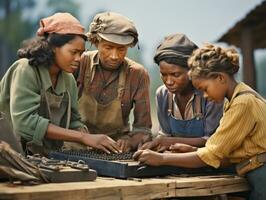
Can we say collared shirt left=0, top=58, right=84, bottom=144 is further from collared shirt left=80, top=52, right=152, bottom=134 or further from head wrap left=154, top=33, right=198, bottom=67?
head wrap left=154, top=33, right=198, bottom=67

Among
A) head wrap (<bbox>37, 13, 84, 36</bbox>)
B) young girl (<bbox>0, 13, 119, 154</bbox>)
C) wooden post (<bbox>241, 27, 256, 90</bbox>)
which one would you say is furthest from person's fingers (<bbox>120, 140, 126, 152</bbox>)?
wooden post (<bbox>241, 27, 256, 90</bbox>)

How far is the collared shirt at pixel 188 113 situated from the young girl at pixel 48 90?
672mm

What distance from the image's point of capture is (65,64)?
5621 millimetres

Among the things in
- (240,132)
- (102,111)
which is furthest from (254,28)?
(240,132)

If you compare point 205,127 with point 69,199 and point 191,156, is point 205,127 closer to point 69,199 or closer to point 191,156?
point 191,156

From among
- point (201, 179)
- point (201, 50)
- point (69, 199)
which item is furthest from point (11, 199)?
point (201, 50)

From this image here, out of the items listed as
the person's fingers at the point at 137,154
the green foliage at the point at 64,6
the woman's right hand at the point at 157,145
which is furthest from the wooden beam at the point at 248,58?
the green foliage at the point at 64,6

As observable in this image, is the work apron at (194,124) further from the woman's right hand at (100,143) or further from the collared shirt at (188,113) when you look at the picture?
the woman's right hand at (100,143)

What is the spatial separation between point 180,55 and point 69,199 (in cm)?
202

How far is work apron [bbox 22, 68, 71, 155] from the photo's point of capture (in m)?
5.50

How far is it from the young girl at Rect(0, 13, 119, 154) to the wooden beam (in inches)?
294

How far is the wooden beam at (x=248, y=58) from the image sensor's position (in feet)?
42.5

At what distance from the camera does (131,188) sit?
14.4 feet

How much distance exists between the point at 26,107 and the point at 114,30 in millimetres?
1053
